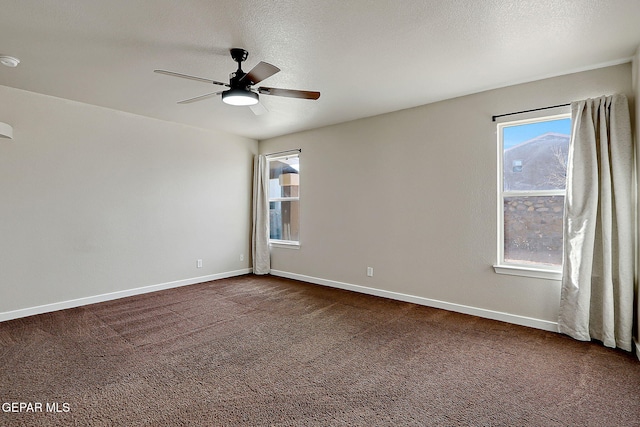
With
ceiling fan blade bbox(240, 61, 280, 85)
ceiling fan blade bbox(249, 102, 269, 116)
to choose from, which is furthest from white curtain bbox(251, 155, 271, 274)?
ceiling fan blade bbox(240, 61, 280, 85)

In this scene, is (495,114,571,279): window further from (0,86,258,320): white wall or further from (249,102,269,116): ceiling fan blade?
(0,86,258,320): white wall

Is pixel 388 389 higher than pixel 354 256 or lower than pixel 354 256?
lower

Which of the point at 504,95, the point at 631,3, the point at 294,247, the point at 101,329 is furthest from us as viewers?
the point at 294,247

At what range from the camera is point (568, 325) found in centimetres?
296

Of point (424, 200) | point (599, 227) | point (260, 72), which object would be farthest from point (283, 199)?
point (599, 227)

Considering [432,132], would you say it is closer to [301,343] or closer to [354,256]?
[354,256]

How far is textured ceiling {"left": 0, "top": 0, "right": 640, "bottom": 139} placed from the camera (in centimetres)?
213

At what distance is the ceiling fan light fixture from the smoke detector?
74.6 inches

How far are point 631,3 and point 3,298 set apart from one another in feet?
20.3

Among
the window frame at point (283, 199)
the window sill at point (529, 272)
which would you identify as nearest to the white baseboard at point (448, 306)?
the window sill at point (529, 272)

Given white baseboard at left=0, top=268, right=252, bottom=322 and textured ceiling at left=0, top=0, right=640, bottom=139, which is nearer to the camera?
textured ceiling at left=0, top=0, right=640, bottom=139

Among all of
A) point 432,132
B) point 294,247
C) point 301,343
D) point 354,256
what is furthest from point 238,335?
point 432,132

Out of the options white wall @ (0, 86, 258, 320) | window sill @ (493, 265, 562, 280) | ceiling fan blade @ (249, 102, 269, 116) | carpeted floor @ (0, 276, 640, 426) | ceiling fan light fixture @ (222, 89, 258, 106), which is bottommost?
carpeted floor @ (0, 276, 640, 426)

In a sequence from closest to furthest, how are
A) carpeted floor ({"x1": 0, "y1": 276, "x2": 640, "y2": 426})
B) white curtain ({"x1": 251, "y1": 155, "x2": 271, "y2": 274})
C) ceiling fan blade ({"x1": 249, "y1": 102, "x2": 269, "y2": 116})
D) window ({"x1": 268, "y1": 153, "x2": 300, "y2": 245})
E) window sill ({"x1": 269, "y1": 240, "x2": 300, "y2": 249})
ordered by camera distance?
carpeted floor ({"x1": 0, "y1": 276, "x2": 640, "y2": 426})
ceiling fan blade ({"x1": 249, "y1": 102, "x2": 269, "y2": 116})
window sill ({"x1": 269, "y1": 240, "x2": 300, "y2": 249})
window ({"x1": 268, "y1": 153, "x2": 300, "y2": 245})
white curtain ({"x1": 251, "y1": 155, "x2": 271, "y2": 274})
